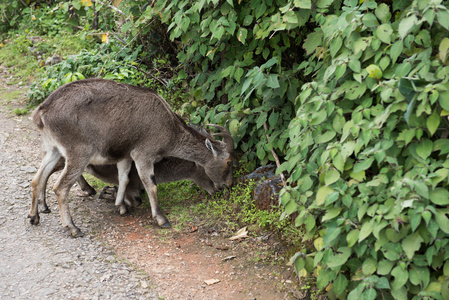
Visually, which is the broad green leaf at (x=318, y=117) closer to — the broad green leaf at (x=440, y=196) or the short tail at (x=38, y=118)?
the broad green leaf at (x=440, y=196)

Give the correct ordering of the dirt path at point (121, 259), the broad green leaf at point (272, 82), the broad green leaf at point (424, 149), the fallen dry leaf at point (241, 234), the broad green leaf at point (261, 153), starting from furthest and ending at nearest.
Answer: the broad green leaf at point (261, 153) → the fallen dry leaf at point (241, 234) → the broad green leaf at point (272, 82) → the dirt path at point (121, 259) → the broad green leaf at point (424, 149)

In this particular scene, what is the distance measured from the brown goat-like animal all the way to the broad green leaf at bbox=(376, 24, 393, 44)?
3528 mm

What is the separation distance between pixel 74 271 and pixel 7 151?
388cm

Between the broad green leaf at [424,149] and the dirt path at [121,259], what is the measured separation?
7.34 feet

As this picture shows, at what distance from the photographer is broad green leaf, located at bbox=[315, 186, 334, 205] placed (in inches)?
181

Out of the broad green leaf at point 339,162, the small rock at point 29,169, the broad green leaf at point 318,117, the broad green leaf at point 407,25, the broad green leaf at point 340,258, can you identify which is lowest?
the small rock at point 29,169

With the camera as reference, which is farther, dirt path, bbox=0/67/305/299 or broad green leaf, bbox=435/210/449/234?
dirt path, bbox=0/67/305/299

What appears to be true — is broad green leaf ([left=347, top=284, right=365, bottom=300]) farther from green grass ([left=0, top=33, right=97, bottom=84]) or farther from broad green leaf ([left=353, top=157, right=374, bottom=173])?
green grass ([left=0, top=33, right=97, bottom=84])

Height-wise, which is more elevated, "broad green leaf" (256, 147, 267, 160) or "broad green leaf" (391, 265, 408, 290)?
"broad green leaf" (391, 265, 408, 290)

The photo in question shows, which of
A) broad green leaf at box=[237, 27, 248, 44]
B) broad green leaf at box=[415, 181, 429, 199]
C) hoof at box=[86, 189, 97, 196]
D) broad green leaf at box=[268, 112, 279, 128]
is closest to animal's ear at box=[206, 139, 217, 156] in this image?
broad green leaf at box=[268, 112, 279, 128]

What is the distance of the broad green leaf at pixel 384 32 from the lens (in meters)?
4.30

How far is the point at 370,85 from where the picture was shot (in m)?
4.50

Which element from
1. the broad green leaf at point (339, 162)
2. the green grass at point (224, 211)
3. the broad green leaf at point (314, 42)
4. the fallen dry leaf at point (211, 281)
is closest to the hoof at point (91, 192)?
the green grass at point (224, 211)

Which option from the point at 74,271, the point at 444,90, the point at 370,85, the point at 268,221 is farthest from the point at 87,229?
the point at 444,90
